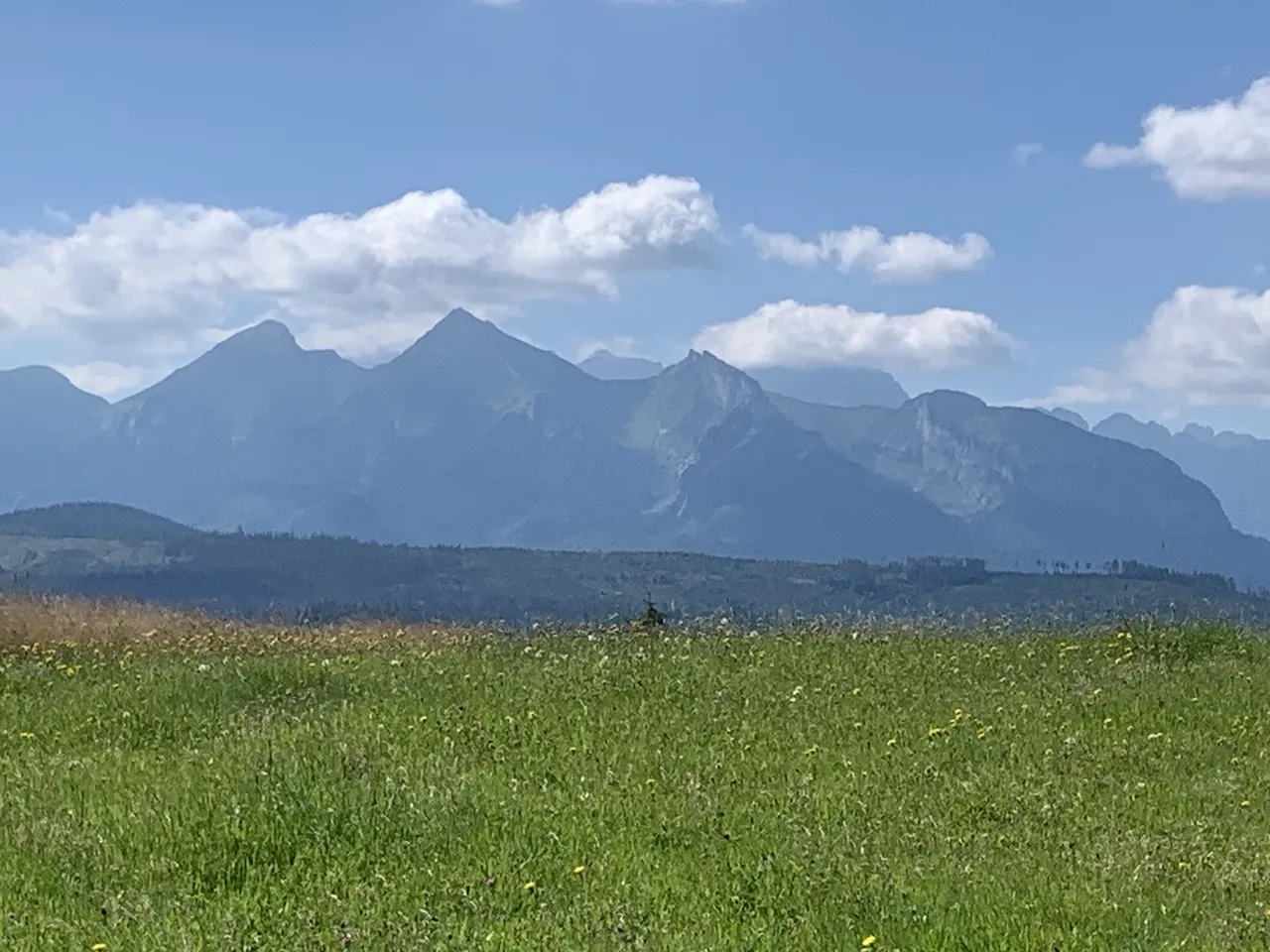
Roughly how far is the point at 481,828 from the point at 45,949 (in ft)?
11.0

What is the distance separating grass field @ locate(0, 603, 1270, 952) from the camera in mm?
8500

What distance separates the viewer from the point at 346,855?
9820 mm

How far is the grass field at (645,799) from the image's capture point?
8500 mm

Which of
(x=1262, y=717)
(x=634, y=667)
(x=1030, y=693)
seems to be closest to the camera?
(x=1262, y=717)

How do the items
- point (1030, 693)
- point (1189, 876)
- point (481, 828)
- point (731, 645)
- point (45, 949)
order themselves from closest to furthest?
point (45, 949) → point (1189, 876) → point (481, 828) → point (1030, 693) → point (731, 645)

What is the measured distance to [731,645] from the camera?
20.2 meters

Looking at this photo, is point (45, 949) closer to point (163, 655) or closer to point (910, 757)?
point (910, 757)

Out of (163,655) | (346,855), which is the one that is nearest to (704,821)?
(346,855)

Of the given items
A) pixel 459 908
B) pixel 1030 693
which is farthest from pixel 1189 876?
pixel 1030 693

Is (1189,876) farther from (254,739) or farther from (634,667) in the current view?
(634,667)

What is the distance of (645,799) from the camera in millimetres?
11633

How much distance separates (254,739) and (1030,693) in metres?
8.70

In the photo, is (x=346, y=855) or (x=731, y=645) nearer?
(x=346, y=855)

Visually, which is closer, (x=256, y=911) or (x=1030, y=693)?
(x=256, y=911)
